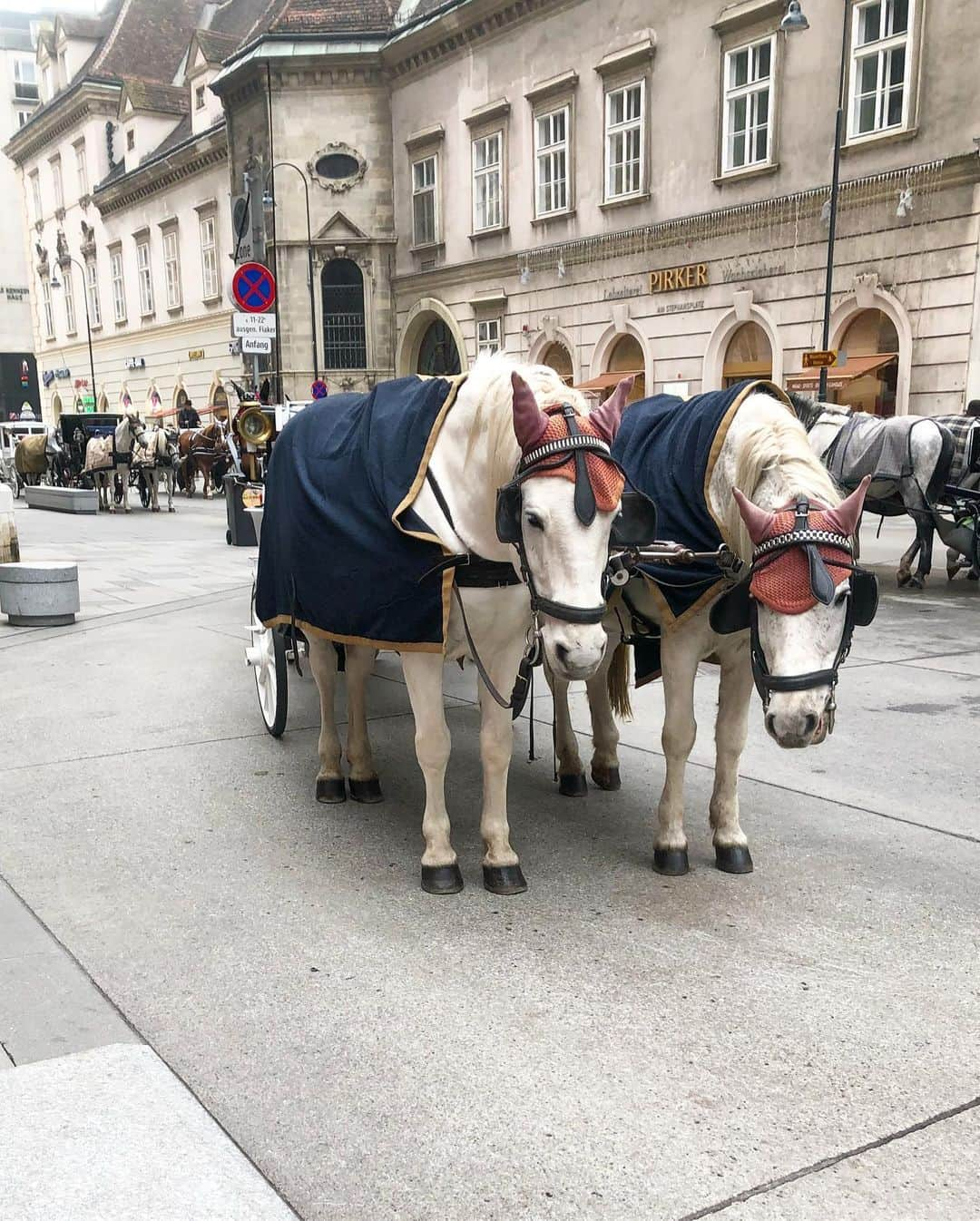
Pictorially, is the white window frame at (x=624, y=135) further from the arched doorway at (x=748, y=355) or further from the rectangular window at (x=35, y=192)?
the rectangular window at (x=35, y=192)

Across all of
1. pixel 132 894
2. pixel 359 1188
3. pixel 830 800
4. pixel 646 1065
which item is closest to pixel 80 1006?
pixel 132 894

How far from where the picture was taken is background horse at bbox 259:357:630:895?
127 inches

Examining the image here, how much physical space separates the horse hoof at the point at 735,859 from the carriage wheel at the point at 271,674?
2651 millimetres

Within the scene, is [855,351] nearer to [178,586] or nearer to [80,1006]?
[178,586]

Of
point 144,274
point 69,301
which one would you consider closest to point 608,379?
point 144,274

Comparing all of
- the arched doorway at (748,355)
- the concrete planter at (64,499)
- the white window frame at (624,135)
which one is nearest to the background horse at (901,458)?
the arched doorway at (748,355)

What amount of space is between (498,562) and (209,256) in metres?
37.7

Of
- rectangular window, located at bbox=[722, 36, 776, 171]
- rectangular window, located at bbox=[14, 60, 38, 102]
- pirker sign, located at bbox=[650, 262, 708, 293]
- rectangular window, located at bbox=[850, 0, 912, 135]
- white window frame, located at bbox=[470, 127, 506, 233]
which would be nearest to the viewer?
rectangular window, located at bbox=[850, 0, 912, 135]

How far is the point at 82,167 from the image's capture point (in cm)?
4744

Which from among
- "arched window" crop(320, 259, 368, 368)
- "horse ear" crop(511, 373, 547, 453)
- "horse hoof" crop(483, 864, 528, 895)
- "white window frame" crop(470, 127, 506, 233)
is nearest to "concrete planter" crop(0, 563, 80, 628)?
"horse hoof" crop(483, 864, 528, 895)

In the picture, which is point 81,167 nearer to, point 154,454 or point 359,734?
point 154,454

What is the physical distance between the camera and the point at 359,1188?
238 centimetres

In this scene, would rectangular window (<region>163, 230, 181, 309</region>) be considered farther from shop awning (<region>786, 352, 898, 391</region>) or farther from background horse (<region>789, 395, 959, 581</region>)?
background horse (<region>789, 395, 959, 581</region>)

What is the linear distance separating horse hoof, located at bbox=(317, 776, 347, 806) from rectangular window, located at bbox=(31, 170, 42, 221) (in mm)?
55861
